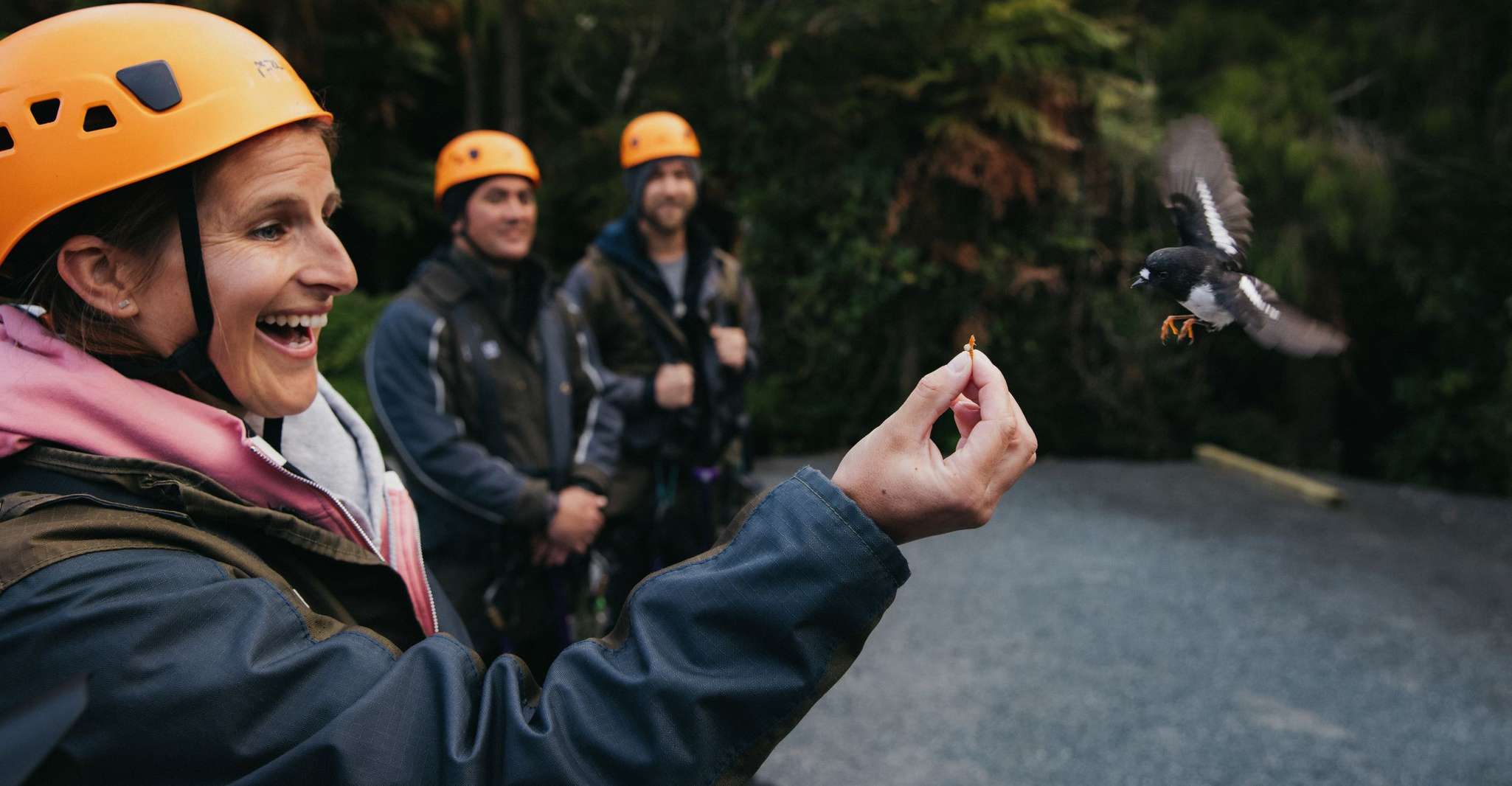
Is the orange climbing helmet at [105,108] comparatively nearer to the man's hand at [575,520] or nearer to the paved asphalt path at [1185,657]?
the man's hand at [575,520]

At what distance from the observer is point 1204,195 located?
1472 mm

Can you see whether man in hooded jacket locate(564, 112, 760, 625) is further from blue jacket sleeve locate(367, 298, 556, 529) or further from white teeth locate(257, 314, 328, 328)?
white teeth locate(257, 314, 328, 328)

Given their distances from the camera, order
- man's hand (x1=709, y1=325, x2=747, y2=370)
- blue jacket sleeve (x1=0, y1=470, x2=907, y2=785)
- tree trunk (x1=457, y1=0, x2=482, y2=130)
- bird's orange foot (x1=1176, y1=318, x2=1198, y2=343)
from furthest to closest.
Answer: tree trunk (x1=457, y1=0, x2=482, y2=130), man's hand (x1=709, y1=325, x2=747, y2=370), bird's orange foot (x1=1176, y1=318, x2=1198, y2=343), blue jacket sleeve (x1=0, y1=470, x2=907, y2=785)

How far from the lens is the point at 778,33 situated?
10.9 meters

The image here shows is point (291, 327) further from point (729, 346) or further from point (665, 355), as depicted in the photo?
point (729, 346)

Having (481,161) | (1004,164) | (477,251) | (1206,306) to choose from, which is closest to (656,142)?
(481,161)

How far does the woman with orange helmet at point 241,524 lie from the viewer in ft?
3.60

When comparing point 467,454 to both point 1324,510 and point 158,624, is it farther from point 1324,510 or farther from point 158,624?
point 1324,510

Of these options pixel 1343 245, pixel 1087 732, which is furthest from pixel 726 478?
pixel 1343 245

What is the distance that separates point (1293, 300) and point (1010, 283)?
8.02 feet

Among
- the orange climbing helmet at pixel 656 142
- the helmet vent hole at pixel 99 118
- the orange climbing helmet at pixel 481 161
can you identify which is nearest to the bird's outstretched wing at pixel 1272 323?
the helmet vent hole at pixel 99 118

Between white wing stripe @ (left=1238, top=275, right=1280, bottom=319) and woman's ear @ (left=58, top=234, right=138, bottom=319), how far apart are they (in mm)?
1356

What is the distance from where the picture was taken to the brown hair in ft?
4.50

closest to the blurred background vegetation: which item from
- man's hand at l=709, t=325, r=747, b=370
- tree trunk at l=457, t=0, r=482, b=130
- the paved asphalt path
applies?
tree trunk at l=457, t=0, r=482, b=130
